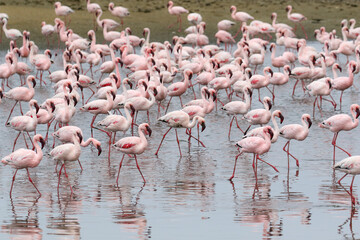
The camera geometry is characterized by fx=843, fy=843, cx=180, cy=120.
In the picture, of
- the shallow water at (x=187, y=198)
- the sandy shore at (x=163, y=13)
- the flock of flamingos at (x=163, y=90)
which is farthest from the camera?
the sandy shore at (x=163, y=13)

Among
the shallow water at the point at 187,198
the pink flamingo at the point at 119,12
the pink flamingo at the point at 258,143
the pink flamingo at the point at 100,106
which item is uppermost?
the pink flamingo at the point at 119,12

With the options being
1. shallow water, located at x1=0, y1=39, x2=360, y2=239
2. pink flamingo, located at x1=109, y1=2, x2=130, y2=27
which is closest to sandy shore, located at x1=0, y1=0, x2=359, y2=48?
pink flamingo, located at x1=109, y1=2, x2=130, y2=27

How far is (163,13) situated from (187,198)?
24.4m

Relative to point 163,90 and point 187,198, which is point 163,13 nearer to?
point 163,90

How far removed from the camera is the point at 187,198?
13.1 meters

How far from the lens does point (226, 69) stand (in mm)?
23281

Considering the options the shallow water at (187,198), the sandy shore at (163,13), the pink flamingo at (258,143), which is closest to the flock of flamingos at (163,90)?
the pink flamingo at (258,143)

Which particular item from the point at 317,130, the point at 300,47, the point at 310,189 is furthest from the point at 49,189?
the point at 300,47

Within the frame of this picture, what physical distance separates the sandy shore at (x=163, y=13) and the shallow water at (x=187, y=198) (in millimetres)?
16356

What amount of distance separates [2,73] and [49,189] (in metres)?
10.4

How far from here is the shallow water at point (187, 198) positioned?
11.4 m

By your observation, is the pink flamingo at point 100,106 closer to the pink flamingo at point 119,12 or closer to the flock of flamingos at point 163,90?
the flock of flamingos at point 163,90

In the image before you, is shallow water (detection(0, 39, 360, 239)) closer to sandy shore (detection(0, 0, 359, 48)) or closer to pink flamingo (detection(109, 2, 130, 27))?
pink flamingo (detection(109, 2, 130, 27))

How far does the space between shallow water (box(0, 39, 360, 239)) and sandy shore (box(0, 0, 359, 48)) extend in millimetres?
16356
